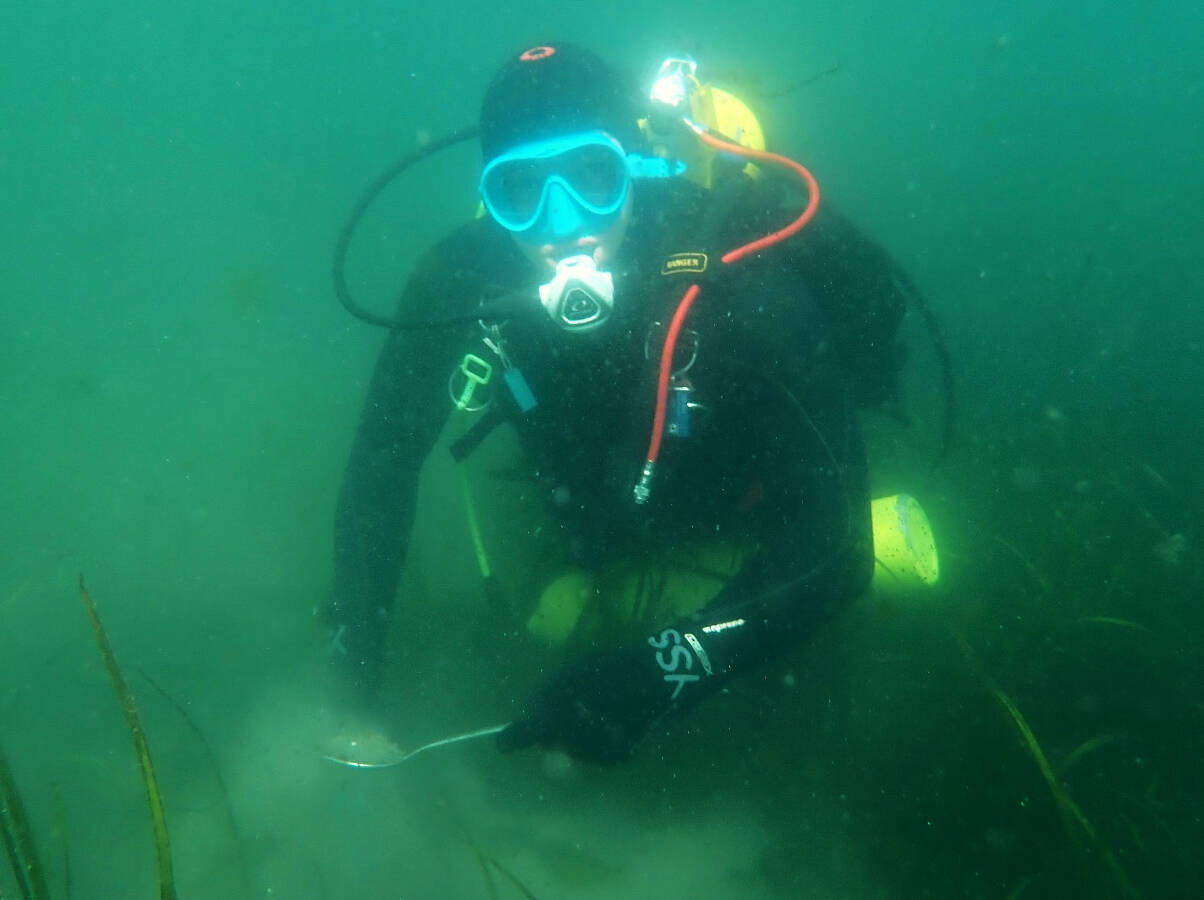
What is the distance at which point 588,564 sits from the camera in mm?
3615

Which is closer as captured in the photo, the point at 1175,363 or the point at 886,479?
the point at 886,479

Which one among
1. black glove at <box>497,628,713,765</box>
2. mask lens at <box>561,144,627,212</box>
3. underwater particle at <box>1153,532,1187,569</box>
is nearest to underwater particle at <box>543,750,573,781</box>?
black glove at <box>497,628,713,765</box>

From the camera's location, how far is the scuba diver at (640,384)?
8.25 ft

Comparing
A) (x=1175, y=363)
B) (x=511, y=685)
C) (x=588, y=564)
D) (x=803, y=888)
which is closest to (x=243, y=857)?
(x=511, y=685)

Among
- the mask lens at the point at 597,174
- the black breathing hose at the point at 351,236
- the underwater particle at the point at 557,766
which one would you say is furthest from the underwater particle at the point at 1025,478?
the black breathing hose at the point at 351,236

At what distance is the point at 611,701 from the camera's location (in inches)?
90.7

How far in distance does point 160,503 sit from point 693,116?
24.1 feet

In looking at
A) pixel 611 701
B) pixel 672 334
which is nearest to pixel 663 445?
pixel 672 334

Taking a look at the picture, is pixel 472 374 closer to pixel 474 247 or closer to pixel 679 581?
pixel 474 247

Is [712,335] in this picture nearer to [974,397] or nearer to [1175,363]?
[974,397]

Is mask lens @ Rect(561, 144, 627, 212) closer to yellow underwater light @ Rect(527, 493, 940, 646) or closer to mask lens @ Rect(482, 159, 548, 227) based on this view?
mask lens @ Rect(482, 159, 548, 227)

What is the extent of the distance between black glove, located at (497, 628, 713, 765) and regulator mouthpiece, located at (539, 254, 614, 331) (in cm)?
123

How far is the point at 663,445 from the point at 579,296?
76 cm

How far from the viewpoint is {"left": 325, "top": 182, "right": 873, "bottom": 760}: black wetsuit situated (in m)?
2.45
